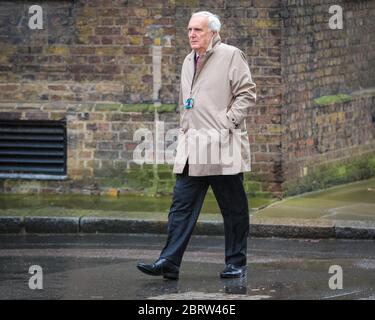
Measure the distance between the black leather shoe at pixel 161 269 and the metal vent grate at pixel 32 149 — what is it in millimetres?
4274

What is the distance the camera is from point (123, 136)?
13.5 metres

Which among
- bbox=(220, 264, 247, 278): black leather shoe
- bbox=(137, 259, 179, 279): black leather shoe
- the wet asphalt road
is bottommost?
the wet asphalt road

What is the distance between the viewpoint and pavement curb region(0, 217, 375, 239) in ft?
38.1

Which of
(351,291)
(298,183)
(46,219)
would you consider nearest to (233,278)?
(351,291)

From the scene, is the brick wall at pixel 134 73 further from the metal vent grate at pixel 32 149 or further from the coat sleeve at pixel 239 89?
the coat sleeve at pixel 239 89

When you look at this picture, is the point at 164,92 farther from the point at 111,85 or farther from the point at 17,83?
the point at 17,83

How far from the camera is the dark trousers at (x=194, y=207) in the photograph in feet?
31.3

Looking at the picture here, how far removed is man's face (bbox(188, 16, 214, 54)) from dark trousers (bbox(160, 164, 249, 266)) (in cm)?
93

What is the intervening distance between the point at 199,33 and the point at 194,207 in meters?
1.32

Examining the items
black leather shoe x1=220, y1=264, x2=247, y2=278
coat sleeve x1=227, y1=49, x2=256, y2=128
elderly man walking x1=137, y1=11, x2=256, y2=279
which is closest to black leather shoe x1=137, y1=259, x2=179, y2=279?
elderly man walking x1=137, y1=11, x2=256, y2=279

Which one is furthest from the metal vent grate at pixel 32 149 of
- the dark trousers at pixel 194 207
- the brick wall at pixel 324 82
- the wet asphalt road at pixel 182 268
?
the dark trousers at pixel 194 207

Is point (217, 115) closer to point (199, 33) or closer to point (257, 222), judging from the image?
point (199, 33)

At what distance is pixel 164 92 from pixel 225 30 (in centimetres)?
96

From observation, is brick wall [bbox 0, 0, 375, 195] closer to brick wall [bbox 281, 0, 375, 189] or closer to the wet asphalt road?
brick wall [bbox 281, 0, 375, 189]
